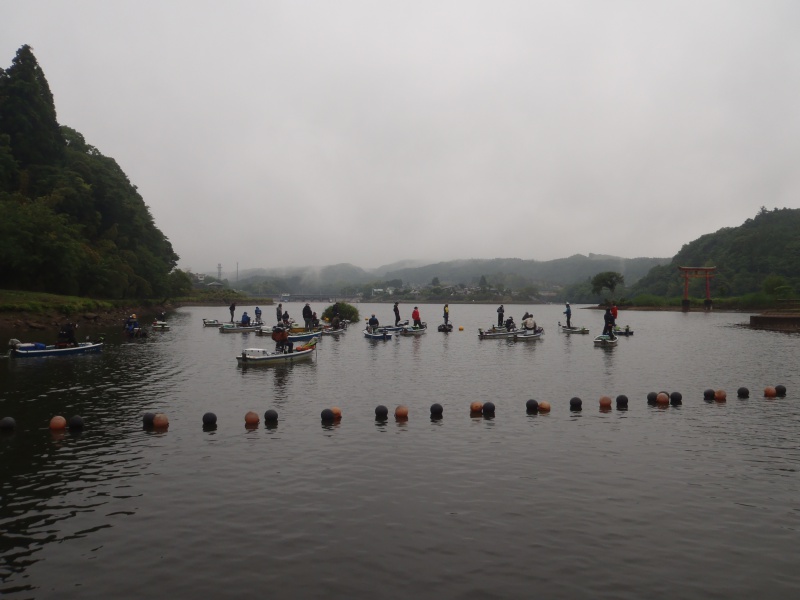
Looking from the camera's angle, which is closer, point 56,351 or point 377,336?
point 56,351

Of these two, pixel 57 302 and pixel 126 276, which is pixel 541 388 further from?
pixel 126 276

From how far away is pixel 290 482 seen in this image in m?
13.7

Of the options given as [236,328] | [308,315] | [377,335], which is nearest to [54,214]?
[236,328]

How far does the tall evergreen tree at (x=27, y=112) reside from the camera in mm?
84438

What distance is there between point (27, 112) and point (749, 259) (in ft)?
565

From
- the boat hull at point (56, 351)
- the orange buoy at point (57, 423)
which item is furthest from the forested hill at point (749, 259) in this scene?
the orange buoy at point (57, 423)

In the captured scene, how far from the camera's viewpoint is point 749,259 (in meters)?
160

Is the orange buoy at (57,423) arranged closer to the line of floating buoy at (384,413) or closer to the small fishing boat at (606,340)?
the line of floating buoy at (384,413)

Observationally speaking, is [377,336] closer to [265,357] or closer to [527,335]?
[527,335]

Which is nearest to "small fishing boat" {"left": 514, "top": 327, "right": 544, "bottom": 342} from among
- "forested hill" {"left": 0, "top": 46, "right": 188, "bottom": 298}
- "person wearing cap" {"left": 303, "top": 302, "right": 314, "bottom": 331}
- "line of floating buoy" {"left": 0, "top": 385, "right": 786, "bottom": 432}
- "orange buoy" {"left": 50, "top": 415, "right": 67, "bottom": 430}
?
"person wearing cap" {"left": 303, "top": 302, "right": 314, "bottom": 331}

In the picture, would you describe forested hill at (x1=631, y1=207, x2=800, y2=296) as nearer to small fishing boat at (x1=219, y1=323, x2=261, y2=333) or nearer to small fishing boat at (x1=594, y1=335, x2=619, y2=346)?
small fishing boat at (x1=594, y1=335, x2=619, y2=346)

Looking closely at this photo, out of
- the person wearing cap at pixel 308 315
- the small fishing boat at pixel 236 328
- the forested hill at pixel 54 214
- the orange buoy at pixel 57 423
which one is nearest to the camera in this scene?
the orange buoy at pixel 57 423

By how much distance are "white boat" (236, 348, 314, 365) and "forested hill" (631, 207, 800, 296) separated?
125766 millimetres

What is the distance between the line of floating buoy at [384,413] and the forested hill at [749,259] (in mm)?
122896
